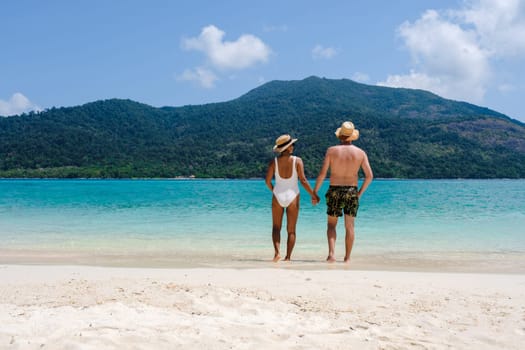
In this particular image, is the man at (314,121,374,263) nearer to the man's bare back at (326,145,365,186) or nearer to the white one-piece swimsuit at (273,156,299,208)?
the man's bare back at (326,145,365,186)

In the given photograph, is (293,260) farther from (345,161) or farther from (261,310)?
(261,310)

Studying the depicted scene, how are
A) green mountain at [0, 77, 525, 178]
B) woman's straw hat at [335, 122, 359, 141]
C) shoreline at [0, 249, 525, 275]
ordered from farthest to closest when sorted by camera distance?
1. green mountain at [0, 77, 525, 178]
2. woman's straw hat at [335, 122, 359, 141]
3. shoreline at [0, 249, 525, 275]

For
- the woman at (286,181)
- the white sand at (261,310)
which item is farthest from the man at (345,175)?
the white sand at (261,310)

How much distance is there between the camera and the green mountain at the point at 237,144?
122 meters

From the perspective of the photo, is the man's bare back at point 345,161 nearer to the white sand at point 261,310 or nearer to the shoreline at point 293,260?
the shoreline at point 293,260

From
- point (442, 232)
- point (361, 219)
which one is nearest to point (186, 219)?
point (361, 219)

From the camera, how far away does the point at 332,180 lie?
298 inches

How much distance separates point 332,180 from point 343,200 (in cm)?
35

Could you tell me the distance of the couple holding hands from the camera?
7469 mm

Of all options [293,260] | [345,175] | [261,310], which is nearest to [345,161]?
[345,175]

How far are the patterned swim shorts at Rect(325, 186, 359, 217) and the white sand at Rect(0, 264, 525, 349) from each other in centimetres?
128

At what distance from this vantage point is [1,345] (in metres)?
3.43

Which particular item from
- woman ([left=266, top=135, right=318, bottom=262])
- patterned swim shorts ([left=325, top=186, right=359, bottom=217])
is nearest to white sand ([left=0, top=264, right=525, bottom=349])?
patterned swim shorts ([left=325, top=186, right=359, bottom=217])

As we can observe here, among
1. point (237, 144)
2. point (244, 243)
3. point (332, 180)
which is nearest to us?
point (332, 180)
